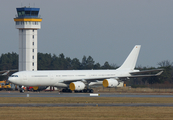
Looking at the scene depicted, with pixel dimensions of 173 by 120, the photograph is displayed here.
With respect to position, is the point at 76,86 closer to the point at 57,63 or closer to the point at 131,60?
the point at 131,60

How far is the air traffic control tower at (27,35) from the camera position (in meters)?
95.5

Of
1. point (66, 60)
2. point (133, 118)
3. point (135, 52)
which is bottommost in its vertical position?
point (133, 118)

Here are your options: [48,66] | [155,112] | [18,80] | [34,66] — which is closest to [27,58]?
[34,66]

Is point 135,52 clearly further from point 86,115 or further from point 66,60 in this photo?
point 66,60

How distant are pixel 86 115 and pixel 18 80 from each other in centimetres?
3597

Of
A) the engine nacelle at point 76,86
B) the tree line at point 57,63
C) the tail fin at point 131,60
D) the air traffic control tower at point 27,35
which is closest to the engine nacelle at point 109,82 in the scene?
the engine nacelle at point 76,86

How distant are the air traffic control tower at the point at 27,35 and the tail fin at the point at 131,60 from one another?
31.3m

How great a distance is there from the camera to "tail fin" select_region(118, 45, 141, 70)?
73.7 metres

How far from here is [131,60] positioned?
7444 cm

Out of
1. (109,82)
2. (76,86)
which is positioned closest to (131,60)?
(109,82)

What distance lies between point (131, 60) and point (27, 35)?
33.6 meters

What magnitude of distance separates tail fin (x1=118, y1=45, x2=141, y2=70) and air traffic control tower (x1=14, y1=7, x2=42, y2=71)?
1231 inches

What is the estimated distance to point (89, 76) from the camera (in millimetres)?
67812

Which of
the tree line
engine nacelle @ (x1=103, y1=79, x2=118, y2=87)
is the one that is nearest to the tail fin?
engine nacelle @ (x1=103, y1=79, x2=118, y2=87)
